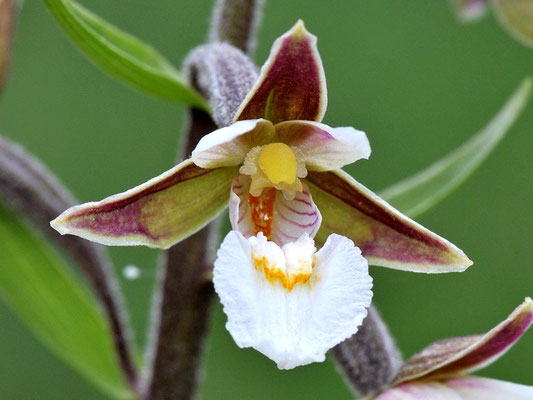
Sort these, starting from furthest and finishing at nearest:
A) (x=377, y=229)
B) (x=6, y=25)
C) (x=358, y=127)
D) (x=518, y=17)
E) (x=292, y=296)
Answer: (x=358, y=127)
(x=518, y=17)
(x=6, y=25)
(x=377, y=229)
(x=292, y=296)

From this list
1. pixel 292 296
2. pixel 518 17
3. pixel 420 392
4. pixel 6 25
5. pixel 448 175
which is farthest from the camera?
pixel 518 17

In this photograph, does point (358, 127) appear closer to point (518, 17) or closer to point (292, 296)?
point (518, 17)

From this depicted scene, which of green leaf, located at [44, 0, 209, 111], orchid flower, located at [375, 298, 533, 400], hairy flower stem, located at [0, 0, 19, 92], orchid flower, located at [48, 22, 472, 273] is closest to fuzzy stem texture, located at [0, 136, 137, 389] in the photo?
hairy flower stem, located at [0, 0, 19, 92]

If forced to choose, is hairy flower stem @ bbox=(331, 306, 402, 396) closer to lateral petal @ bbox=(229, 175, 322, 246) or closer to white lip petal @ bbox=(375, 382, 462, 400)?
white lip petal @ bbox=(375, 382, 462, 400)

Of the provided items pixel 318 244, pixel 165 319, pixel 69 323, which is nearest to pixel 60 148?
pixel 69 323

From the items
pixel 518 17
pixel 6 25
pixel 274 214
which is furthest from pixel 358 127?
pixel 274 214

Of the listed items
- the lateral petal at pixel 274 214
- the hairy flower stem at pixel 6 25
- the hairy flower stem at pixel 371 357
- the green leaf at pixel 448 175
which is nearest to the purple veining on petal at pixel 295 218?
the lateral petal at pixel 274 214

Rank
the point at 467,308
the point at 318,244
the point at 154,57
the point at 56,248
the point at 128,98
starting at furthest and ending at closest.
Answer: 1. the point at 128,98
2. the point at 467,308
3. the point at 56,248
4. the point at 154,57
5. the point at 318,244

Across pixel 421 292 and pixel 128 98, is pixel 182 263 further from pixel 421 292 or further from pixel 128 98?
pixel 128 98
